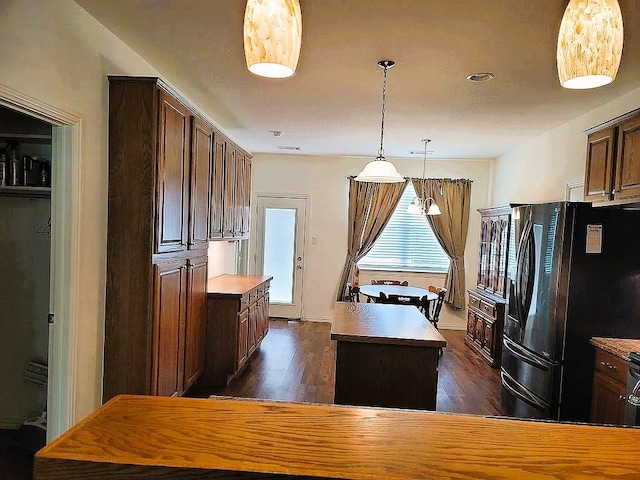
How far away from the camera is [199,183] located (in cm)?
370

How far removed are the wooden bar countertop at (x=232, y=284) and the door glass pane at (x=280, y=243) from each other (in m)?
1.70

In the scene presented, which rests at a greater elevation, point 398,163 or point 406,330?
point 398,163

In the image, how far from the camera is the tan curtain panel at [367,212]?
7090 millimetres

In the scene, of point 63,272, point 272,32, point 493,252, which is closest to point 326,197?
point 493,252

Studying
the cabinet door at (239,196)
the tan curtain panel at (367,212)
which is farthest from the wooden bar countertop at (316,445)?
the tan curtain panel at (367,212)

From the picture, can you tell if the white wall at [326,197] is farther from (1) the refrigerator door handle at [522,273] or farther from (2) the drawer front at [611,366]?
(2) the drawer front at [611,366]

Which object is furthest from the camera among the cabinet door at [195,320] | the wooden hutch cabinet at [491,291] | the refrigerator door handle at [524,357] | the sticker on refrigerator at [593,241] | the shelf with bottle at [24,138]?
the wooden hutch cabinet at [491,291]

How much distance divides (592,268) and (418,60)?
1881 mm

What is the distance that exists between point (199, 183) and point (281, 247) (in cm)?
373

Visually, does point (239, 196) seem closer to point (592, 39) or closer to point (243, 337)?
point (243, 337)

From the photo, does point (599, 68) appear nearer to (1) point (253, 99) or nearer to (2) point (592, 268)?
(2) point (592, 268)

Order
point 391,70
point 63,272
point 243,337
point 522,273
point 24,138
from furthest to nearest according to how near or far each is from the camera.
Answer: point 243,337 < point 522,273 < point 391,70 < point 24,138 < point 63,272

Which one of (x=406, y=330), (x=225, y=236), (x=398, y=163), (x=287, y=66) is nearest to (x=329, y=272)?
(x=398, y=163)

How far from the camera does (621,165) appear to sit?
111 inches
